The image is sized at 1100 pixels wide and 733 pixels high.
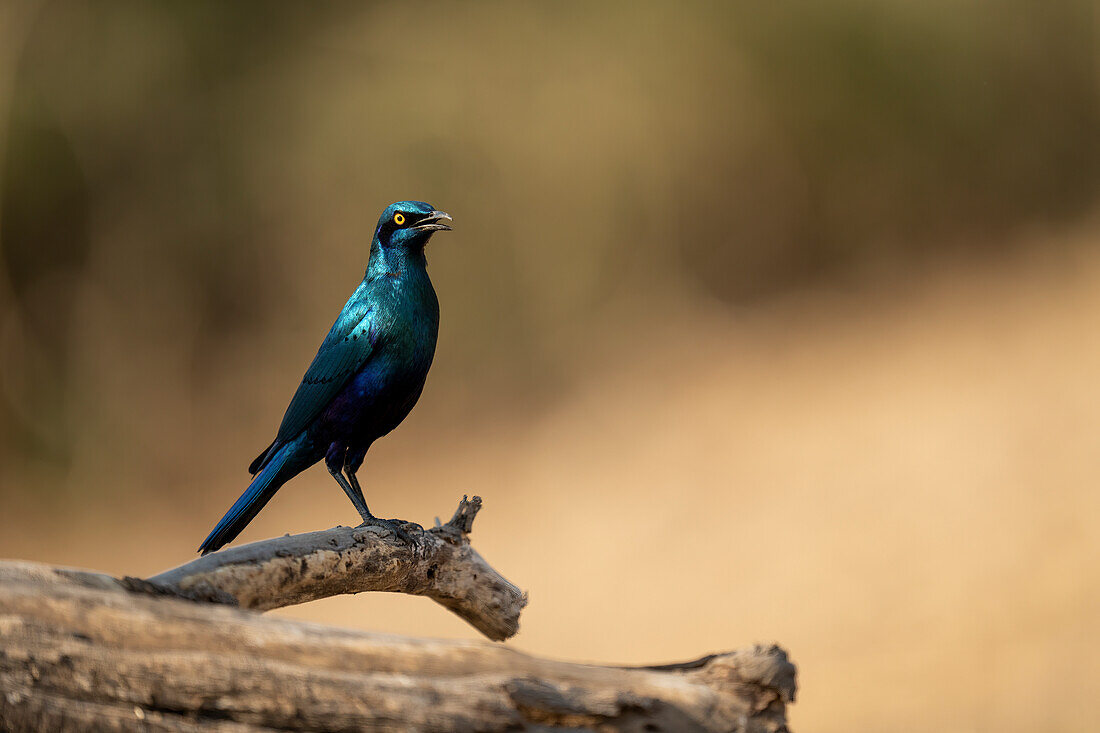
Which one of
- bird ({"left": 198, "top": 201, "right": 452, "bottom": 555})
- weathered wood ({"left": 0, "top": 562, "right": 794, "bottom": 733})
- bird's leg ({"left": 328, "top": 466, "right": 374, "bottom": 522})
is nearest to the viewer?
weathered wood ({"left": 0, "top": 562, "right": 794, "bottom": 733})

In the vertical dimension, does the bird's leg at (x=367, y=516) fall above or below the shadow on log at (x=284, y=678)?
above

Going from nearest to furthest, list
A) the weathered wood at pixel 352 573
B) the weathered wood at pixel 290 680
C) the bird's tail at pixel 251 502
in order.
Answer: the weathered wood at pixel 290 680
the weathered wood at pixel 352 573
the bird's tail at pixel 251 502

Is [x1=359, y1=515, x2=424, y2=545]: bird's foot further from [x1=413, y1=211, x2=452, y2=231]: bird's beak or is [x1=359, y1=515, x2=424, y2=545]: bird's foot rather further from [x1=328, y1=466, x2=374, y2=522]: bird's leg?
[x1=413, y1=211, x2=452, y2=231]: bird's beak

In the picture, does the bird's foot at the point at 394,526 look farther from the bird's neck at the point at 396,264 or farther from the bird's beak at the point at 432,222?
the bird's beak at the point at 432,222

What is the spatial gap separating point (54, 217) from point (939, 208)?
8495 mm

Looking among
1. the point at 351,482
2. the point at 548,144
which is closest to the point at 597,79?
the point at 548,144

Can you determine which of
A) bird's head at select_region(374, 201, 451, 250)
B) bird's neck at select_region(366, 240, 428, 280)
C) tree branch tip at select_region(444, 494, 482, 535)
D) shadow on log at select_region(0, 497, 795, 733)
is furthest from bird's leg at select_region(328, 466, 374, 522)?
shadow on log at select_region(0, 497, 795, 733)

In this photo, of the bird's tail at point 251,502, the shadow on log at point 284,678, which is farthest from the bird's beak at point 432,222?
the shadow on log at point 284,678

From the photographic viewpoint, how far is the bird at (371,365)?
122 inches

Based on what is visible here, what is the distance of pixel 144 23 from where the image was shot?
33.2ft

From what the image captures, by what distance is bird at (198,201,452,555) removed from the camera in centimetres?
310

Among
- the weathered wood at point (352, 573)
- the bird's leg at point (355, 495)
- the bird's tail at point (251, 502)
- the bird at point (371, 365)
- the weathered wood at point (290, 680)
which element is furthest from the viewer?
the bird's leg at point (355, 495)

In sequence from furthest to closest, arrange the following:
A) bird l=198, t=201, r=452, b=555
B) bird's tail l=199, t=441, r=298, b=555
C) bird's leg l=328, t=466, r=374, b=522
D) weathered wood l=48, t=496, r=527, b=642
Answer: bird's leg l=328, t=466, r=374, b=522 < bird l=198, t=201, r=452, b=555 < bird's tail l=199, t=441, r=298, b=555 < weathered wood l=48, t=496, r=527, b=642

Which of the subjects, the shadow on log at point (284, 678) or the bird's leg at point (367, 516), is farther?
the bird's leg at point (367, 516)
